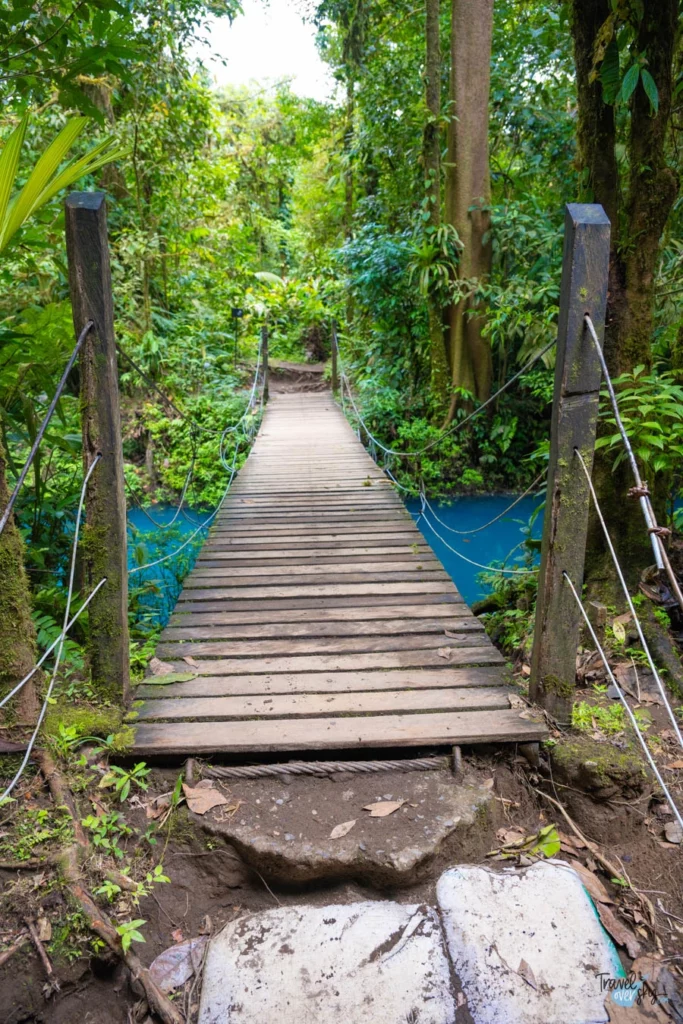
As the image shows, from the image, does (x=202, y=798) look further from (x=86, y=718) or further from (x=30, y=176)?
(x=30, y=176)

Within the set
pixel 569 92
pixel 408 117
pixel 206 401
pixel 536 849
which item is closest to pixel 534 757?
pixel 536 849

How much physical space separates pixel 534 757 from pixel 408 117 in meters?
9.72

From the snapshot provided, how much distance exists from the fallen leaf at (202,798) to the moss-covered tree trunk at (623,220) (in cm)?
188

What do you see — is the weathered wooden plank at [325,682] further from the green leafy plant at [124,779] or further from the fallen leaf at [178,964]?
the fallen leaf at [178,964]

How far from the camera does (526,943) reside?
1.50 metres

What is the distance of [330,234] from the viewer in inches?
645

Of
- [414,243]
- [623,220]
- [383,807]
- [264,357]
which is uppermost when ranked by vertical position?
[414,243]

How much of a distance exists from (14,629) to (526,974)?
1571 millimetres

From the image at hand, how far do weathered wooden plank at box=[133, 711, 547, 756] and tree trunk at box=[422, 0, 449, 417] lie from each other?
274 inches

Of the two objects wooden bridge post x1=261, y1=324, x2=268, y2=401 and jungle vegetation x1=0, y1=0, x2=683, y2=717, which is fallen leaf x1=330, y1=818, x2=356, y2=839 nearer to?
jungle vegetation x1=0, y1=0, x2=683, y2=717

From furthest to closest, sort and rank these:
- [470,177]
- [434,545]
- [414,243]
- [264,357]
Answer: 1. [264,357]
2. [414,243]
3. [470,177]
4. [434,545]

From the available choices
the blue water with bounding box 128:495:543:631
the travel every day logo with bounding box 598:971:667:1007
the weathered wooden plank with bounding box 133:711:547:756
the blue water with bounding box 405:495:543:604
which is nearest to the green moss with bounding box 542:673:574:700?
the weathered wooden plank with bounding box 133:711:547:756

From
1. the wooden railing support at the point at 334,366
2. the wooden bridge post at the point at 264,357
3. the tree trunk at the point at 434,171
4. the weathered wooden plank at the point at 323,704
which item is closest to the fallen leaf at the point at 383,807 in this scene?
the weathered wooden plank at the point at 323,704

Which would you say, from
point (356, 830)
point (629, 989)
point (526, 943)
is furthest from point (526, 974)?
point (356, 830)
